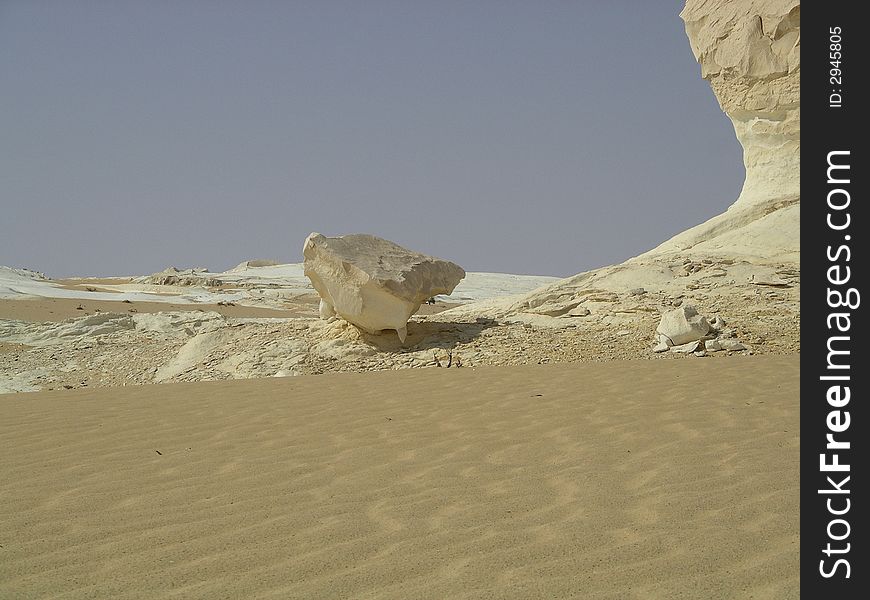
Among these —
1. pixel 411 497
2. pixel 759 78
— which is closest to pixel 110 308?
pixel 759 78

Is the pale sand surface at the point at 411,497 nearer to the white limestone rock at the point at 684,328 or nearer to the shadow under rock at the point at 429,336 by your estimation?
the white limestone rock at the point at 684,328

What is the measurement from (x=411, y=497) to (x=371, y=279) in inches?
264

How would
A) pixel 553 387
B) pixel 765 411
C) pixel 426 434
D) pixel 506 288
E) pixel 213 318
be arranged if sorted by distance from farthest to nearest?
pixel 506 288
pixel 213 318
pixel 553 387
pixel 765 411
pixel 426 434

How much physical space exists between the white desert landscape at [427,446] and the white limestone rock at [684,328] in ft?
0.09

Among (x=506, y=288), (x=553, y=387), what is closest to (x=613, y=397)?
(x=553, y=387)

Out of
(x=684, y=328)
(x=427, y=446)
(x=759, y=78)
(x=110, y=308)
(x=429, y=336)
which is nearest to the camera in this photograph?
(x=427, y=446)

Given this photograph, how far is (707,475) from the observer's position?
416 cm

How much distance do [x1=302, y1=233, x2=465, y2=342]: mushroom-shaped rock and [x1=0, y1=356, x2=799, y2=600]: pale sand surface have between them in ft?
12.2

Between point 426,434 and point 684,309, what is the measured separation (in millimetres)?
5948

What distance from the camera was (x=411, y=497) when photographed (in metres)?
3.89

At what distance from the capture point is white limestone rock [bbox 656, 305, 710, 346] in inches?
401
